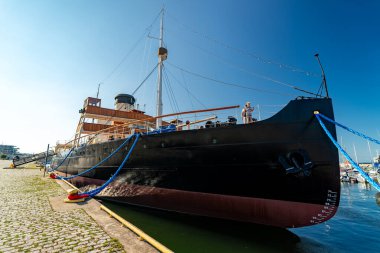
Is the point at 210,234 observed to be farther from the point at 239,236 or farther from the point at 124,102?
the point at 124,102

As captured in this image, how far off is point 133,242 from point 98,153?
8.15 meters

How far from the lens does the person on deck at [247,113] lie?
6352 millimetres

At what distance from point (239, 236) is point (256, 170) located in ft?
6.72

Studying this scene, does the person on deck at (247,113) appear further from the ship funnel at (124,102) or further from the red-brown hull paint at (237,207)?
the ship funnel at (124,102)

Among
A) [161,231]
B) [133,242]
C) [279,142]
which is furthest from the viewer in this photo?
[161,231]

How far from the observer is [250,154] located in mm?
5715

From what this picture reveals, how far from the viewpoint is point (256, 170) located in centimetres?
562

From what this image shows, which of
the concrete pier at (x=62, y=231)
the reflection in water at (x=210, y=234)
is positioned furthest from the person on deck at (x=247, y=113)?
the concrete pier at (x=62, y=231)

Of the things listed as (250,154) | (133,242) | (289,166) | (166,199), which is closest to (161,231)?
(166,199)

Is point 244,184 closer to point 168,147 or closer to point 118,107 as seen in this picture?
point 168,147

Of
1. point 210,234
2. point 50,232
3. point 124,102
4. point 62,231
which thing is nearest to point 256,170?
point 210,234

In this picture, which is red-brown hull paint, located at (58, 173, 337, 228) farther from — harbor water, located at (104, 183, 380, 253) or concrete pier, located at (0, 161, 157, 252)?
concrete pier, located at (0, 161, 157, 252)

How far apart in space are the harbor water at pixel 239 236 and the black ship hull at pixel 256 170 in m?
0.47

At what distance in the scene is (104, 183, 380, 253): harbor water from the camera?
5.14 m
